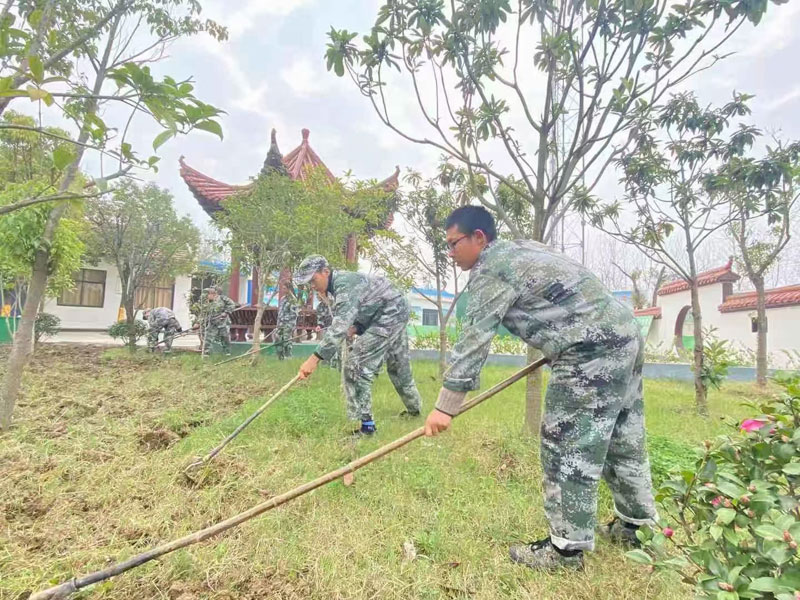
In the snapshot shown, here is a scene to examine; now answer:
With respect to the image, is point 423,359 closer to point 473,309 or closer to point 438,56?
point 438,56

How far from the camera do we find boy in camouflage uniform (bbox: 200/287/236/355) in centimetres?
876

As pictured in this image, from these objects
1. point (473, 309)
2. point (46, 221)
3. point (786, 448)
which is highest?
point (46, 221)

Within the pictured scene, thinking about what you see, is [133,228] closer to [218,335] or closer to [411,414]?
[218,335]

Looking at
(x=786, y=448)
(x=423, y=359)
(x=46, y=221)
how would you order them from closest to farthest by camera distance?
(x=786, y=448)
(x=46, y=221)
(x=423, y=359)

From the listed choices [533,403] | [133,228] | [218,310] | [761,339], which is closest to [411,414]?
[533,403]

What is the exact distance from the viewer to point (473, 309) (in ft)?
6.32

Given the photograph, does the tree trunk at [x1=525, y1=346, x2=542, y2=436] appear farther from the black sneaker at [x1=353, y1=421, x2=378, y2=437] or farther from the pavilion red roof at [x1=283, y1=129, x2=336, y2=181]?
the pavilion red roof at [x1=283, y1=129, x2=336, y2=181]

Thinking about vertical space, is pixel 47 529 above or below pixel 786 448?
below

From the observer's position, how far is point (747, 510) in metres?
1.10

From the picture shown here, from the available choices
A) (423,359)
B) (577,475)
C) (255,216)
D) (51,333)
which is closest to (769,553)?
(577,475)

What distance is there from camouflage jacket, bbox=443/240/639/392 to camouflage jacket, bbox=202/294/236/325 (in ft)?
25.7

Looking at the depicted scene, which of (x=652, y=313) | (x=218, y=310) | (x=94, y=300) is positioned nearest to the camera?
(x=218, y=310)

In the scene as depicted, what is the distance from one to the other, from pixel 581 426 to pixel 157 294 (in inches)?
745

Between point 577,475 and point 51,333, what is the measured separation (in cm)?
1289
